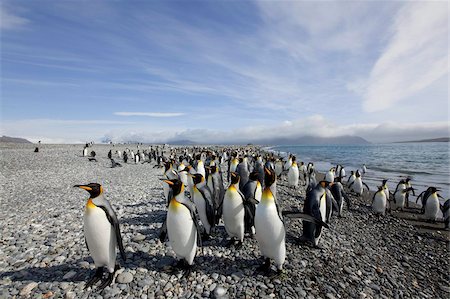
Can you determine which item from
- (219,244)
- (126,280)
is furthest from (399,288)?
(126,280)

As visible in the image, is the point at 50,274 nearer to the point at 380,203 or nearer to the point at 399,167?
the point at 380,203

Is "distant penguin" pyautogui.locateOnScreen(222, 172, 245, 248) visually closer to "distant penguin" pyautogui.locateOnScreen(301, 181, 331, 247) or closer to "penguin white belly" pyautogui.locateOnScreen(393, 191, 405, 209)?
"distant penguin" pyautogui.locateOnScreen(301, 181, 331, 247)

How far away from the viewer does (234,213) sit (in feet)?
17.0

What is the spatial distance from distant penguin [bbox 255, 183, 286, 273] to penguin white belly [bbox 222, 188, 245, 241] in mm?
817

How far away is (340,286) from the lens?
433 centimetres

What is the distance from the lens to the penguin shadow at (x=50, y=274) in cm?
397

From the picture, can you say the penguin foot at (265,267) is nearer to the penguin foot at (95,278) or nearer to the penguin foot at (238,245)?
the penguin foot at (238,245)

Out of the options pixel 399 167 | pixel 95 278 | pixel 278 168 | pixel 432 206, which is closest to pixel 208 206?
pixel 95 278

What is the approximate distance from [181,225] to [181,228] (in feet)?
0.16

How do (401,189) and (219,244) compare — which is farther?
(401,189)

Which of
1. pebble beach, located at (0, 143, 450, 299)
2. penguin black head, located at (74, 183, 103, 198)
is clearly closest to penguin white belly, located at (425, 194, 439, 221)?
pebble beach, located at (0, 143, 450, 299)

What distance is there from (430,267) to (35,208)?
35.7ft

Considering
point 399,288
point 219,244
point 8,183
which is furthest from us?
point 8,183

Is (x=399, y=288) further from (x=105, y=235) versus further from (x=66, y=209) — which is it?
(x=66, y=209)
